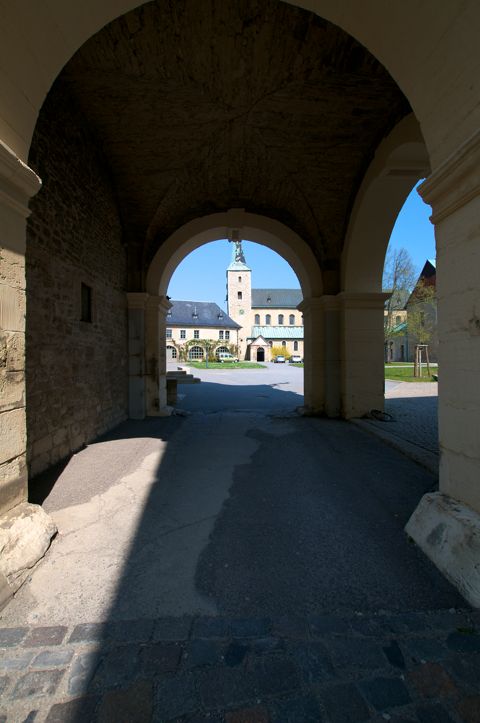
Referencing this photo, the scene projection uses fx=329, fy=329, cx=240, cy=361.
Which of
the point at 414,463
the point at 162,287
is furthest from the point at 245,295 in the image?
the point at 414,463

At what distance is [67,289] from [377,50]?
390cm

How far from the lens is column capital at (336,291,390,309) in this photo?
20.5 feet

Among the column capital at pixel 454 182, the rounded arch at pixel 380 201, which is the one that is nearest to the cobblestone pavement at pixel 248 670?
the column capital at pixel 454 182

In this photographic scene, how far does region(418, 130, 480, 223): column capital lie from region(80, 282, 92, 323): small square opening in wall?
14.3ft

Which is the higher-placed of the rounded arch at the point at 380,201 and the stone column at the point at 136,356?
the rounded arch at the point at 380,201

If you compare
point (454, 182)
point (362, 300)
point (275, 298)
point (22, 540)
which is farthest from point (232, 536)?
point (275, 298)

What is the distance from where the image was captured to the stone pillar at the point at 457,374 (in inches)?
72.9

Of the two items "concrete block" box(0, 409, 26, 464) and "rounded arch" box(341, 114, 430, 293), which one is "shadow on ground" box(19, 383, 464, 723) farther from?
"rounded arch" box(341, 114, 430, 293)

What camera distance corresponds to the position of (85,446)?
15.1ft

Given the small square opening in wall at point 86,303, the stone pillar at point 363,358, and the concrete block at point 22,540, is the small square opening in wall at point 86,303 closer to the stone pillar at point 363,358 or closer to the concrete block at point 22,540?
the concrete block at point 22,540

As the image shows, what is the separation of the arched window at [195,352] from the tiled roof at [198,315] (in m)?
3.58

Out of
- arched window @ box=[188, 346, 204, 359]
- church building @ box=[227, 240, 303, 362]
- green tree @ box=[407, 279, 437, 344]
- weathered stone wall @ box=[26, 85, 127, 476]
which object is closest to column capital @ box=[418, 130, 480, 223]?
weathered stone wall @ box=[26, 85, 127, 476]

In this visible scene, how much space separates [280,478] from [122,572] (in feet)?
5.99

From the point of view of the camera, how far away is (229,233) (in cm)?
736
